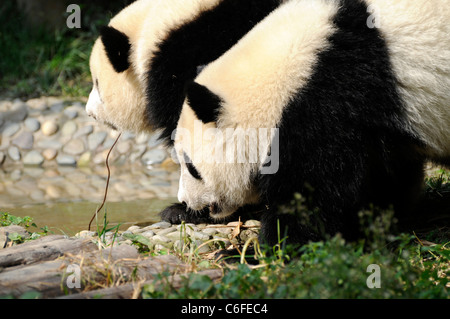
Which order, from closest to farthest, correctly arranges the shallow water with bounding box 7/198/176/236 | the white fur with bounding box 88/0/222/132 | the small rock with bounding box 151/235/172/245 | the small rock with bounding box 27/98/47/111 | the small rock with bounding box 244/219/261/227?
the small rock with bounding box 151/235/172/245 < the white fur with bounding box 88/0/222/132 < the small rock with bounding box 244/219/261/227 < the shallow water with bounding box 7/198/176/236 < the small rock with bounding box 27/98/47/111

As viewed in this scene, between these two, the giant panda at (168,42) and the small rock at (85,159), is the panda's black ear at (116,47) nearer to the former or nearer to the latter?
the giant panda at (168,42)

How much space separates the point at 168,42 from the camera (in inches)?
183

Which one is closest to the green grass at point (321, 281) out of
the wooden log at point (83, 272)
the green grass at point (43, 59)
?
the wooden log at point (83, 272)

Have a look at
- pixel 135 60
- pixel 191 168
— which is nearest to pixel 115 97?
pixel 135 60

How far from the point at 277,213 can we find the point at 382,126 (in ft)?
2.53

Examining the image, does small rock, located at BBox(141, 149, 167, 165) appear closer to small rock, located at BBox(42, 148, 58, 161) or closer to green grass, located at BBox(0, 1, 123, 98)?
small rock, located at BBox(42, 148, 58, 161)

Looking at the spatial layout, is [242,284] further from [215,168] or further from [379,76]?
[379,76]

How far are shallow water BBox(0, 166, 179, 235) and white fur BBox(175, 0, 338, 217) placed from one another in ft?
5.68

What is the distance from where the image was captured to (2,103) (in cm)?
862

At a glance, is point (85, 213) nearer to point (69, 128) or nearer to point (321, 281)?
point (69, 128)

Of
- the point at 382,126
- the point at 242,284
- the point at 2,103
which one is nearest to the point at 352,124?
the point at 382,126

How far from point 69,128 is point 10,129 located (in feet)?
2.61

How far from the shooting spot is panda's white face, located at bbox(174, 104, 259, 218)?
12.1ft

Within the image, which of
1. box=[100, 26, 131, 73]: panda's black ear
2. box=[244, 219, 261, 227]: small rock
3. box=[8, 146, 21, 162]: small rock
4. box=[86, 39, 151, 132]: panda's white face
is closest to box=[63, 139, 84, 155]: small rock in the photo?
box=[8, 146, 21, 162]: small rock
